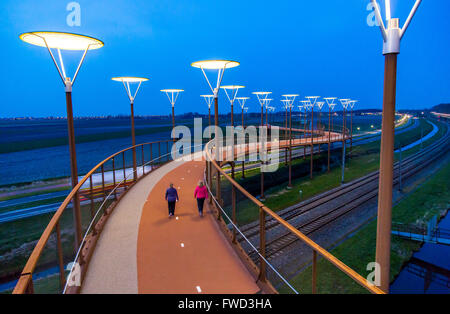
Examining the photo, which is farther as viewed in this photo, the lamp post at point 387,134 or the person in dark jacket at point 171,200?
the person in dark jacket at point 171,200

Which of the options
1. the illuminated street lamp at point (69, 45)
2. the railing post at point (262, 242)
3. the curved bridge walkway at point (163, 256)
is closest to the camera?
A: the railing post at point (262, 242)

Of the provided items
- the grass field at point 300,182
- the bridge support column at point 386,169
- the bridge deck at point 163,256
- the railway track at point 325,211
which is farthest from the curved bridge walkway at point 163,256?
the grass field at point 300,182

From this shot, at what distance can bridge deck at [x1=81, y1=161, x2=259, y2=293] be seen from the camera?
16.1 ft

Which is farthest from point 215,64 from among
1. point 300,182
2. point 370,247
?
point 300,182

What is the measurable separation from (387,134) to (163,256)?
15.2 feet

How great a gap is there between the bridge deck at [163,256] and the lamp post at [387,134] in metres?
2.07

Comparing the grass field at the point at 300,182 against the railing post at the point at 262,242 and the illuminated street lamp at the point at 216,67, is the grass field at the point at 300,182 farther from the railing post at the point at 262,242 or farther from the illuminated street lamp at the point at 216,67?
the railing post at the point at 262,242

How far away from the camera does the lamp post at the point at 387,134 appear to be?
4.58 m

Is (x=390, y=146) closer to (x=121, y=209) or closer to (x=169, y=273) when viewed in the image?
(x=169, y=273)

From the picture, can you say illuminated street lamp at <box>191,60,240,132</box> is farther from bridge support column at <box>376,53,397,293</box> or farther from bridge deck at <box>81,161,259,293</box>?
bridge support column at <box>376,53,397,293</box>

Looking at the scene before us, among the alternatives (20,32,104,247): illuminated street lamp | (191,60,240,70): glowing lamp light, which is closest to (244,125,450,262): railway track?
(191,60,240,70): glowing lamp light

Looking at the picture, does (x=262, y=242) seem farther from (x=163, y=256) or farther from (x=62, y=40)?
(x=62, y=40)

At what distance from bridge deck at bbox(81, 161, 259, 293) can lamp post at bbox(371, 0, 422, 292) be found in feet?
6.79

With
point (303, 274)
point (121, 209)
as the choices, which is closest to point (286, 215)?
point (303, 274)
